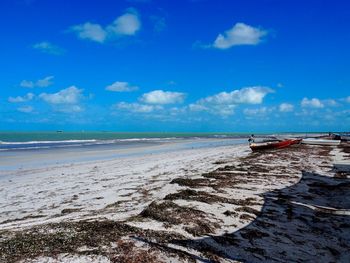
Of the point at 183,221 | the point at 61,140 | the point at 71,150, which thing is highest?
the point at 61,140

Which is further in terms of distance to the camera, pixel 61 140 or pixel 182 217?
pixel 61 140

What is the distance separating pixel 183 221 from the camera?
21.0 ft

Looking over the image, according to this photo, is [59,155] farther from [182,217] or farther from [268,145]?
[182,217]

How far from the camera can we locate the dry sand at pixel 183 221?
4.94 metres

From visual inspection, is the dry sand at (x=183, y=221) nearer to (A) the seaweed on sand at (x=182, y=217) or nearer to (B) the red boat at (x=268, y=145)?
(A) the seaweed on sand at (x=182, y=217)

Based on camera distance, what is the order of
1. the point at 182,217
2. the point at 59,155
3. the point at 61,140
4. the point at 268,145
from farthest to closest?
the point at 61,140
the point at 59,155
the point at 268,145
the point at 182,217

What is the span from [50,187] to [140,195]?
428 centimetres

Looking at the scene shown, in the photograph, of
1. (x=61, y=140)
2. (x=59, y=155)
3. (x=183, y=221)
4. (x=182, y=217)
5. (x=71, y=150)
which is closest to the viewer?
(x=183, y=221)

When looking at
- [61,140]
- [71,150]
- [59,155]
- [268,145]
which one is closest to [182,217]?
[268,145]

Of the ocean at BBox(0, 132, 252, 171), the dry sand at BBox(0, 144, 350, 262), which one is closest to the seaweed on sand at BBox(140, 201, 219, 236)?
the dry sand at BBox(0, 144, 350, 262)

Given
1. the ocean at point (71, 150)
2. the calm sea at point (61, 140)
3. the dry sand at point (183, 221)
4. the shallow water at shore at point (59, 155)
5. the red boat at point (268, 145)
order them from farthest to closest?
the calm sea at point (61, 140) < the red boat at point (268, 145) < the ocean at point (71, 150) < the shallow water at shore at point (59, 155) < the dry sand at point (183, 221)

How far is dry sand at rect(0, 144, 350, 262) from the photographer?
4.94 metres

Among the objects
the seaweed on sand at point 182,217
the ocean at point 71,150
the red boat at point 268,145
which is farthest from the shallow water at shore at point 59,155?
the seaweed on sand at point 182,217

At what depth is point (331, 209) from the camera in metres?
8.70
